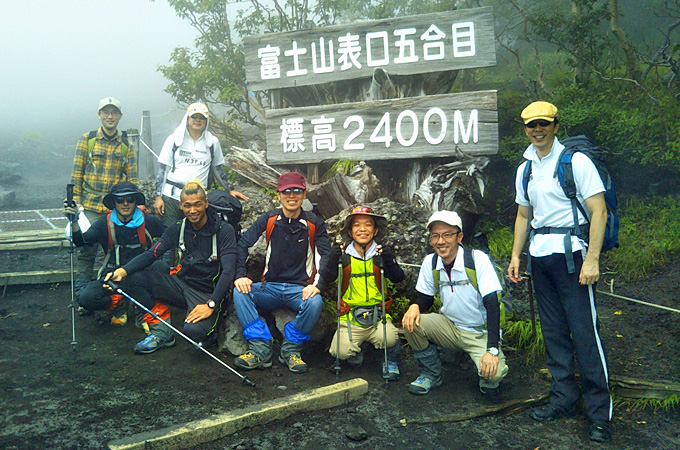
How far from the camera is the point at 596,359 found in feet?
12.9

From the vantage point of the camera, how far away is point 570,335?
13.9ft

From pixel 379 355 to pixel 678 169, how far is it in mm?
6924

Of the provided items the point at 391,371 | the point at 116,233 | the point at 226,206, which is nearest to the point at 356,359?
the point at 391,371

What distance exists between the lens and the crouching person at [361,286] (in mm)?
5062

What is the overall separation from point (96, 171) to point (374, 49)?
4.41 metres

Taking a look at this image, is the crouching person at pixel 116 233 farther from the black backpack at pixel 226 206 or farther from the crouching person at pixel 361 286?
the crouching person at pixel 361 286

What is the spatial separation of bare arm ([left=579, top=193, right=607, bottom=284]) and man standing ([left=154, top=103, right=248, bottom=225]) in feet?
13.8

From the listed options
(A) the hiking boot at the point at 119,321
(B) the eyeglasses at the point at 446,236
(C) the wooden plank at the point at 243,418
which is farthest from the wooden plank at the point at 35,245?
(B) the eyeglasses at the point at 446,236

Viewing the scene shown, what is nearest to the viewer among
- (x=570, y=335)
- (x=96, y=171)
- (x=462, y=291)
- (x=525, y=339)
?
(x=570, y=335)

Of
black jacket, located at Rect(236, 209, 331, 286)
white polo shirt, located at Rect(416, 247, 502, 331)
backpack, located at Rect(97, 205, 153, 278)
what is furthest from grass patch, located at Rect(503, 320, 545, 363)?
backpack, located at Rect(97, 205, 153, 278)

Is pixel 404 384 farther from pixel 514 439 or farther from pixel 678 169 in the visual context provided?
pixel 678 169

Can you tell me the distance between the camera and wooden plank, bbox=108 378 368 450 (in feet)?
11.6

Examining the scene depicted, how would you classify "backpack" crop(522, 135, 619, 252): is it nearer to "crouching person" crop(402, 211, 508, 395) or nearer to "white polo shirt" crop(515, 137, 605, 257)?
"white polo shirt" crop(515, 137, 605, 257)

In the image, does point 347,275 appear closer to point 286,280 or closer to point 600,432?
point 286,280
